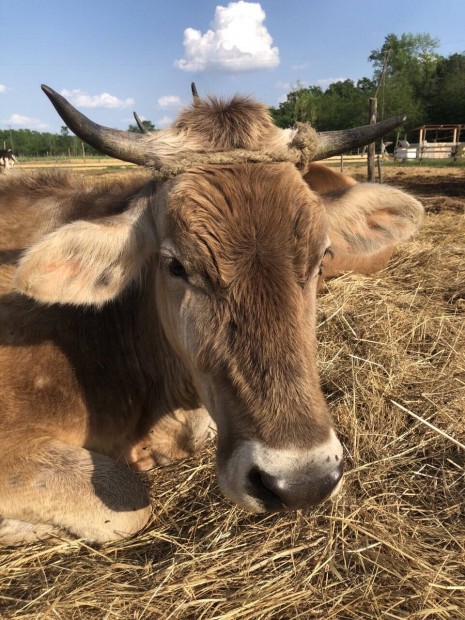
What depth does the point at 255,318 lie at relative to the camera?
2209mm

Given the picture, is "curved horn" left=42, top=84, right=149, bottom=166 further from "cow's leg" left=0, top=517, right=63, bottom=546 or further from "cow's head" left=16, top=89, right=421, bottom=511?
"cow's leg" left=0, top=517, right=63, bottom=546

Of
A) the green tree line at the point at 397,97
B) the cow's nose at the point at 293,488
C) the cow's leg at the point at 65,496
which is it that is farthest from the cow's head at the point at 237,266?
the green tree line at the point at 397,97

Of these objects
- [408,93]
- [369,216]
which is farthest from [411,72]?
[369,216]

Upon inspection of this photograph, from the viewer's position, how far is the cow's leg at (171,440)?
3.42 m

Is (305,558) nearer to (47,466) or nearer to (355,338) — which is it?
(47,466)

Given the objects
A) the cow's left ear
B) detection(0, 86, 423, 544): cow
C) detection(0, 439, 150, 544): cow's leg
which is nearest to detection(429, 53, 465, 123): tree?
the cow's left ear

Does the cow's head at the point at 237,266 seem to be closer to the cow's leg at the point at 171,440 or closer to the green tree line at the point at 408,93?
the cow's leg at the point at 171,440

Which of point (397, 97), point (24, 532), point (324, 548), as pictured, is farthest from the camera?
point (397, 97)

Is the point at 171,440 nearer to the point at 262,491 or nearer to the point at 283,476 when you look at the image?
the point at 262,491

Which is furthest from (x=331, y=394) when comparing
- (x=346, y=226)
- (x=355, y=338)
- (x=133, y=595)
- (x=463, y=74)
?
(x=463, y=74)

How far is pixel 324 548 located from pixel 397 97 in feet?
225

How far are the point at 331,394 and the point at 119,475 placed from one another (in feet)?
5.97

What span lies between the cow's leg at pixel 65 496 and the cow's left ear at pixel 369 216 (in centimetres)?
210

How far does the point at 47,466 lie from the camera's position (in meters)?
2.80
